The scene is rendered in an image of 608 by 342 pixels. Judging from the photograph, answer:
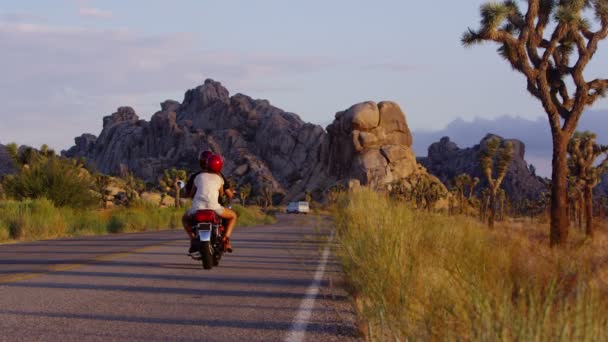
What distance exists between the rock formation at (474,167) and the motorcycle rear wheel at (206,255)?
4726 inches

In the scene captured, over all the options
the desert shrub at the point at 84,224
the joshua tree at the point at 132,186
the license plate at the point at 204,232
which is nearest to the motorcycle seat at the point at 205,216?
the license plate at the point at 204,232

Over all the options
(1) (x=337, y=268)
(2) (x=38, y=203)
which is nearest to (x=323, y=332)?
(1) (x=337, y=268)

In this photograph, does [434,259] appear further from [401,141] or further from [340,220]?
[401,141]

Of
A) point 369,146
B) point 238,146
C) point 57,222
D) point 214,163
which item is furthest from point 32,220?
point 238,146

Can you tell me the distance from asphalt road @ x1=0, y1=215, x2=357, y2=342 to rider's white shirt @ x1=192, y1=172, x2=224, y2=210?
113 centimetres

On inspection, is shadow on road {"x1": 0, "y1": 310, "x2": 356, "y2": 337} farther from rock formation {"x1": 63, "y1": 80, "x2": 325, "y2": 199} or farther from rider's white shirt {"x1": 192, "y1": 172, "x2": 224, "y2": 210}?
rock formation {"x1": 63, "y1": 80, "x2": 325, "y2": 199}

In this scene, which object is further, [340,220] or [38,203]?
[38,203]

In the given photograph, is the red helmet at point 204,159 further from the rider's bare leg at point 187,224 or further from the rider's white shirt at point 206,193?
the rider's bare leg at point 187,224

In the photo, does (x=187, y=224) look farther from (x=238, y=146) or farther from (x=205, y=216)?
(x=238, y=146)

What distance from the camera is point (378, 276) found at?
28.3ft

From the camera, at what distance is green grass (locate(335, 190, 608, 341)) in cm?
468

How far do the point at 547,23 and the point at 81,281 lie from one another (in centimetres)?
1839

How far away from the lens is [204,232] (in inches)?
544

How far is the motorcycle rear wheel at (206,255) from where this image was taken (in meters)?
13.8
